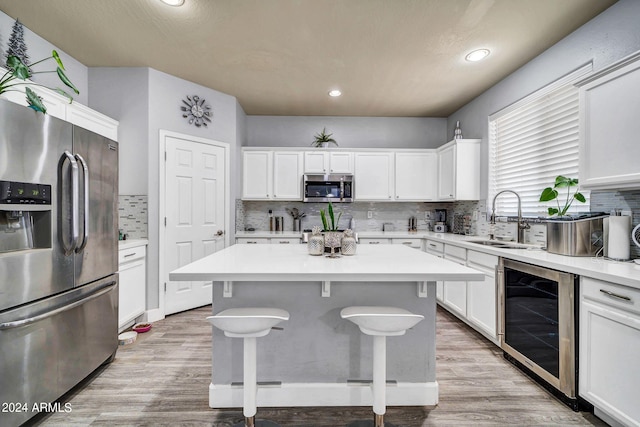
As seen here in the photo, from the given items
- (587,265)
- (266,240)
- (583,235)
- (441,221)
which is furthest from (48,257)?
(441,221)

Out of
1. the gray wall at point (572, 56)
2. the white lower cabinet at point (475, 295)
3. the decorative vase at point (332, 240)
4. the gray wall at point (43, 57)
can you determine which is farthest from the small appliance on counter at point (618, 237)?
the gray wall at point (43, 57)

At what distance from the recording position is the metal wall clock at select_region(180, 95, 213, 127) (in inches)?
142

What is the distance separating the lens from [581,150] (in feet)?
6.82

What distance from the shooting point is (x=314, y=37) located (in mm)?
2598

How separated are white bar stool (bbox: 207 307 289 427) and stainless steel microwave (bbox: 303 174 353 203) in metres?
3.03

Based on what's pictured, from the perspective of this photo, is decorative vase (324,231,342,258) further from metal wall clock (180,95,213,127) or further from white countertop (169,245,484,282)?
metal wall clock (180,95,213,127)

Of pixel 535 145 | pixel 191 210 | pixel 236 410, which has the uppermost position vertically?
pixel 535 145

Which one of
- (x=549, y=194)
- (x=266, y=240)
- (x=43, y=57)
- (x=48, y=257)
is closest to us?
(x=48, y=257)

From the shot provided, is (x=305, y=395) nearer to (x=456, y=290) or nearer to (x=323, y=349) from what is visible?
(x=323, y=349)

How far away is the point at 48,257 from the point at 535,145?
407 centimetres

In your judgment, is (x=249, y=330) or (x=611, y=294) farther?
(x=611, y=294)

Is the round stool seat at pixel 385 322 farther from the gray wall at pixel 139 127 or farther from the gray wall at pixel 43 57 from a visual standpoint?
the gray wall at pixel 43 57

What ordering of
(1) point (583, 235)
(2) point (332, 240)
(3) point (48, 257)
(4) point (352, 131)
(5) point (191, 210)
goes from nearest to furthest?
(3) point (48, 257)
(2) point (332, 240)
(1) point (583, 235)
(5) point (191, 210)
(4) point (352, 131)

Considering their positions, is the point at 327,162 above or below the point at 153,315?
above
